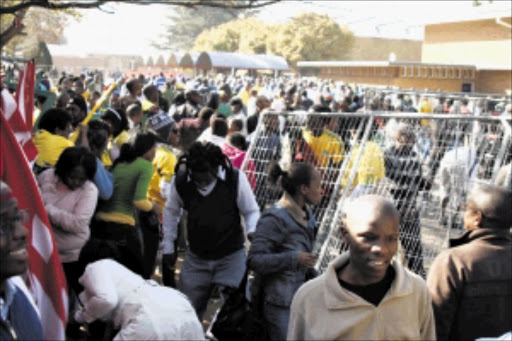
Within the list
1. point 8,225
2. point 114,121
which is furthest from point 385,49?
point 8,225

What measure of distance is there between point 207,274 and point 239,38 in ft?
210

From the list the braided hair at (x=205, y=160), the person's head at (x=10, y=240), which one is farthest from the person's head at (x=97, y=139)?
the person's head at (x=10, y=240)

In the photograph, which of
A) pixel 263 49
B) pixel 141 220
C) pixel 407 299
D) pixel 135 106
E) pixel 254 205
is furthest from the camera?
pixel 263 49

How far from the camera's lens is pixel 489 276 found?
12.7 ft

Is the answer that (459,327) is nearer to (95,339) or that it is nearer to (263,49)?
(95,339)

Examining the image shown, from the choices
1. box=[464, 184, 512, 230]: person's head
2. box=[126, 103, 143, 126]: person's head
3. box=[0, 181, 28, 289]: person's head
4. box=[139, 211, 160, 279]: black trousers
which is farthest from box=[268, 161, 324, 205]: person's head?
box=[126, 103, 143, 126]: person's head

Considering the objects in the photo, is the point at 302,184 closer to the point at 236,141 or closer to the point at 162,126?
the point at 236,141

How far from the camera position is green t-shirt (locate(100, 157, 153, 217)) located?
613 centimetres

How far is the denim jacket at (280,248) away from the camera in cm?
457

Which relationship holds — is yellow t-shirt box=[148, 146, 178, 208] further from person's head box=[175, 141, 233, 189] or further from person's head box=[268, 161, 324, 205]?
person's head box=[268, 161, 324, 205]

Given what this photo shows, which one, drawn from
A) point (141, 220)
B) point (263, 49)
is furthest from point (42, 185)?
point (263, 49)

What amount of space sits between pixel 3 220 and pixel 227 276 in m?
2.92

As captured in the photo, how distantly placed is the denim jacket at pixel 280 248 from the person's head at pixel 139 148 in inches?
75.4

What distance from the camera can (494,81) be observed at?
3453 centimetres
